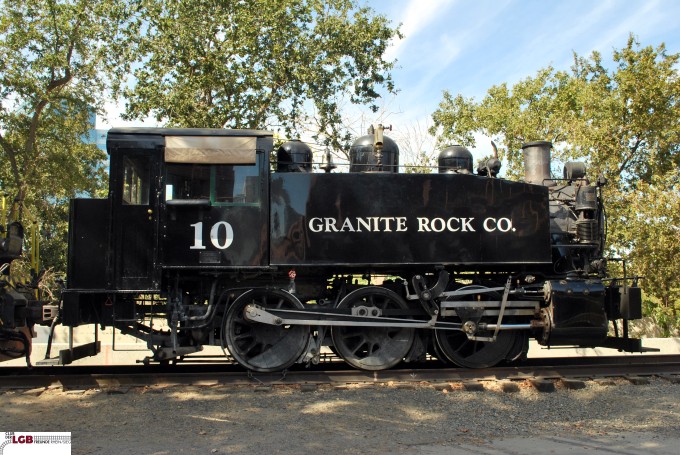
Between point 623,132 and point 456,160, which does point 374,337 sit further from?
point 623,132

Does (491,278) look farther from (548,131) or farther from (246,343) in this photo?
(548,131)

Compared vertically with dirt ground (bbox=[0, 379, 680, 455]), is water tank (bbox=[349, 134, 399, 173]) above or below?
above

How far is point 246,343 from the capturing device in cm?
802

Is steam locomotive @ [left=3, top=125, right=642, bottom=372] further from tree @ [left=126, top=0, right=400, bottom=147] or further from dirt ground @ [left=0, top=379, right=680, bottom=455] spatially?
tree @ [left=126, top=0, right=400, bottom=147]

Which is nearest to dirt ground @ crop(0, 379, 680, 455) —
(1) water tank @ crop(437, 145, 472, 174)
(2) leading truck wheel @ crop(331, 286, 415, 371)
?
(2) leading truck wheel @ crop(331, 286, 415, 371)

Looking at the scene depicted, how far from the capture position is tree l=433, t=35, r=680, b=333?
538 inches

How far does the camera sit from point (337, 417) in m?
5.95

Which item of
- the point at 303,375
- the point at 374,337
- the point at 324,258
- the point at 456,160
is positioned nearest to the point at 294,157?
the point at 324,258

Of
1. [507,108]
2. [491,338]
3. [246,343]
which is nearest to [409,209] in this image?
[491,338]

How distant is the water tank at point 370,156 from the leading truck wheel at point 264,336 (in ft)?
7.26

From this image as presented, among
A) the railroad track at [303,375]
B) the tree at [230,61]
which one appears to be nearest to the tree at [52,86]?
the tree at [230,61]

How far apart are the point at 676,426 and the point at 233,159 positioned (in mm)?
5881

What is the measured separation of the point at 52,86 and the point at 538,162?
57.1 feet

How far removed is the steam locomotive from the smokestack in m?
0.69
